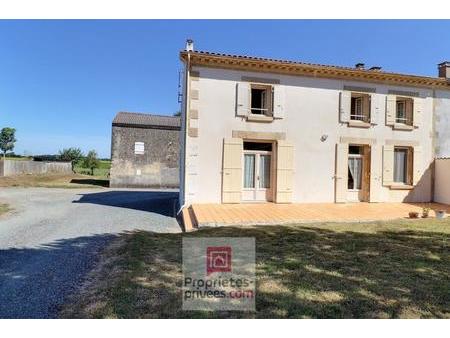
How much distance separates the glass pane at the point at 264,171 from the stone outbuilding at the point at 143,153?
1220 cm

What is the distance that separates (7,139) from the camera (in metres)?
A: 53.1

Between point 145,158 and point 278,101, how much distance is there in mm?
13244

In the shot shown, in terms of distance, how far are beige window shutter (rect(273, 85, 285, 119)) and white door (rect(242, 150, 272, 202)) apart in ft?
4.70

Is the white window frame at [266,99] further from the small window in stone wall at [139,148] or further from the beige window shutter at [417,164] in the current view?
the small window in stone wall at [139,148]

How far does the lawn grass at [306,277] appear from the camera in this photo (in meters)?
3.38

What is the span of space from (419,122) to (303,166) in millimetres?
5438

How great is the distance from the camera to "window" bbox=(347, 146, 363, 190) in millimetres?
12375

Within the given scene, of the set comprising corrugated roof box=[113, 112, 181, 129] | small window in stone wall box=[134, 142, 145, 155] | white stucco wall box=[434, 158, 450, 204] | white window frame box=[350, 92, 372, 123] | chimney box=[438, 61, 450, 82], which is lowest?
white stucco wall box=[434, 158, 450, 204]


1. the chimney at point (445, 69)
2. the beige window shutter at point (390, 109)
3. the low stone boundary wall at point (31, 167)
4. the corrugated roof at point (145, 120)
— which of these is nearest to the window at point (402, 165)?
the beige window shutter at point (390, 109)

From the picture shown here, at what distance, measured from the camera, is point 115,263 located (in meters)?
5.09

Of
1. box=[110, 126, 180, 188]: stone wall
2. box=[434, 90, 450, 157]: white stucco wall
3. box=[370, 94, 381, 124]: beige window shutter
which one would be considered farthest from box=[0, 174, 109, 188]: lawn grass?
box=[434, 90, 450, 157]: white stucco wall

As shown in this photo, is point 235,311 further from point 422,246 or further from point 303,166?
point 303,166

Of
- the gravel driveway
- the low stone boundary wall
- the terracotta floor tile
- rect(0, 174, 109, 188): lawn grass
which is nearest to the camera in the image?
the gravel driveway

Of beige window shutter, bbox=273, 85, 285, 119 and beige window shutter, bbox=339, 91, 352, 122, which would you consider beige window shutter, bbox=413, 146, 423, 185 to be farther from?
beige window shutter, bbox=273, 85, 285, 119
